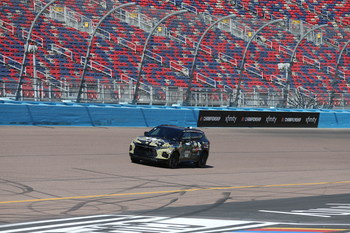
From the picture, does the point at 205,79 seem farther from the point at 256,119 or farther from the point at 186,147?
the point at 186,147

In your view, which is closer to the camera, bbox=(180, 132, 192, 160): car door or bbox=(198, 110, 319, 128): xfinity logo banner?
bbox=(180, 132, 192, 160): car door

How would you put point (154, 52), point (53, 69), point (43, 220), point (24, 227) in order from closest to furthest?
point (24, 227) < point (43, 220) < point (53, 69) < point (154, 52)

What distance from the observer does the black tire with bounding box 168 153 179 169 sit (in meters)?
20.2

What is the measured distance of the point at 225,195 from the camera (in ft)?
49.4

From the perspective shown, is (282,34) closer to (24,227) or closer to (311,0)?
(311,0)

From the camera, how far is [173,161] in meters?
20.4

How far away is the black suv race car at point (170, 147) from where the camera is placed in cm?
2012

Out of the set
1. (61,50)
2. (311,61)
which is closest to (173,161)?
(61,50)

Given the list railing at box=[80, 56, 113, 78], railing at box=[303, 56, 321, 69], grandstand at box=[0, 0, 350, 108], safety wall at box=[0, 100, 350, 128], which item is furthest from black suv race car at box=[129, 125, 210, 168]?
railing at box=[303, 56, 321, 69]

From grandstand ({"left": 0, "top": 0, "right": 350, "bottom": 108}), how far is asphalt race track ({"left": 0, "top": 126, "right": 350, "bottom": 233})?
179 inches

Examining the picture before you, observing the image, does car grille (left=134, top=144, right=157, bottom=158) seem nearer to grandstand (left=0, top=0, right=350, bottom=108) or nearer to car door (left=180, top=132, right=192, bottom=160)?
car door (left=180, top=132, right=192, bottom=160)

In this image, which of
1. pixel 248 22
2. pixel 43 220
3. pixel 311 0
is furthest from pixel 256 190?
pixel 311 0

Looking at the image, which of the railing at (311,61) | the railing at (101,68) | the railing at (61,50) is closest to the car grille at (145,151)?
the railing at (101,68)

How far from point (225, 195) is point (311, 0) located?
56657 millimetres
